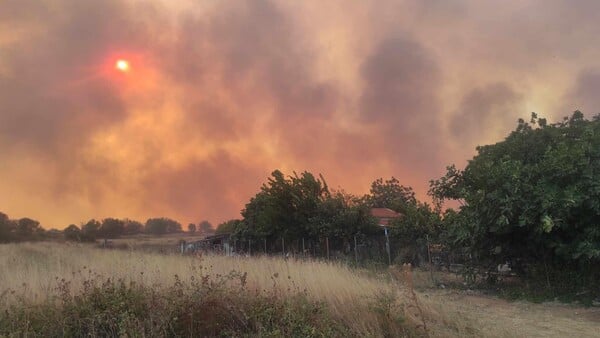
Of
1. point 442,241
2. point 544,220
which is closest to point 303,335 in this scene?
point 544,220

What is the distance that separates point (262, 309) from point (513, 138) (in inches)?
652

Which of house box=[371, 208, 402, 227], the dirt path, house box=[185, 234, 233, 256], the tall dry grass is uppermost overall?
house box=[371, 208, 402, 227]

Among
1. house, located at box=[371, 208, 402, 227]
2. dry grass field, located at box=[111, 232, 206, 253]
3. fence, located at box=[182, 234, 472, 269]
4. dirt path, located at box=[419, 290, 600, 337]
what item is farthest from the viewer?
house, located at box=[371, 208, 402, 227]

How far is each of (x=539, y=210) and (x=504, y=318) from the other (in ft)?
14.1

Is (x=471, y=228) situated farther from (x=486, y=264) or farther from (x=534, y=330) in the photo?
(x=534, y=330)

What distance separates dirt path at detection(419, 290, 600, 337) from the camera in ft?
28.2

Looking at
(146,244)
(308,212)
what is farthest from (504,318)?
(146,244)

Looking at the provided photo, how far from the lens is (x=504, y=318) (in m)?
11.6

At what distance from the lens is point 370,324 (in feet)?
24.5

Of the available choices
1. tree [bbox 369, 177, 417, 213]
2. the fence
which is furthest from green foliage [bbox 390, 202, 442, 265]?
tree [bbox 369, 177, 417, 213]

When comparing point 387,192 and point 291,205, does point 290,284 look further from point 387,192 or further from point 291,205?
point 387,192

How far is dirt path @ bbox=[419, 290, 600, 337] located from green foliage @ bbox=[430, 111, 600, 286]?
1.94m

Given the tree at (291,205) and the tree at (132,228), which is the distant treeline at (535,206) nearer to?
the tree at (291,205)

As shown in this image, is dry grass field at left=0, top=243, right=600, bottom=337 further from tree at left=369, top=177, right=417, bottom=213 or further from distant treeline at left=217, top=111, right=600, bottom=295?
tree at left=369, top=177, right=417, bottom=213
